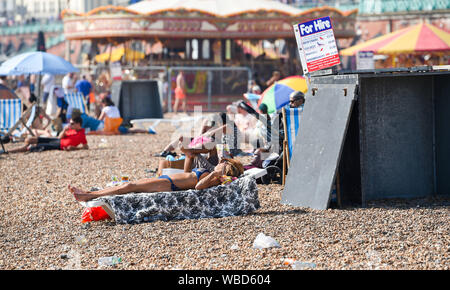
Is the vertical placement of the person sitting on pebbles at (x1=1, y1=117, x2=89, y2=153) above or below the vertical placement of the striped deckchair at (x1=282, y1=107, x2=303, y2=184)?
below

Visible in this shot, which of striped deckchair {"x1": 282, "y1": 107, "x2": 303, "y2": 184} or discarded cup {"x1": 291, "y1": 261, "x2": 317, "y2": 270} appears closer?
discarded cup {"x1": 291, "y1": 261, "x2": 317, "y2": 270}

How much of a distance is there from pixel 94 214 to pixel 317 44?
2.77 metres

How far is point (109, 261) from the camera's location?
5621mm

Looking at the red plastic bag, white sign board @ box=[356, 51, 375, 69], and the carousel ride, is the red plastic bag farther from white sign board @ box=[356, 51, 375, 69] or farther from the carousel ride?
the carousel ride

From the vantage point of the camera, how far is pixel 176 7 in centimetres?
2783

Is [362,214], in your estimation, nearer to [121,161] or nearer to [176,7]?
Answer: [121,161]

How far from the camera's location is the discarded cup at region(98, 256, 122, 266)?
5.59 m

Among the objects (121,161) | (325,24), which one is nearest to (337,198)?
(325,24)

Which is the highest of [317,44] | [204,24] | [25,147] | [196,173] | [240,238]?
[204,24]

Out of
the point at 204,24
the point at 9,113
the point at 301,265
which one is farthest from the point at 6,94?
the point at 204,24

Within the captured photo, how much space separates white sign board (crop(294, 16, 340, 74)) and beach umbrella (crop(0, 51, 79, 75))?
31.8 ft

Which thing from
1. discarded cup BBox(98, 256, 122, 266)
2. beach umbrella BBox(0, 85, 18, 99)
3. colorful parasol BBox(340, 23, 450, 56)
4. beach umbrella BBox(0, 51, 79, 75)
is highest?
colorful parasol BBox(340, 23, 450, 56)

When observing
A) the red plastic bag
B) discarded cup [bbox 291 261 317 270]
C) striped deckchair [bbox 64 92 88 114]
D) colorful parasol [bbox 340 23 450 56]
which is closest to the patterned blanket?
the red plastic bag

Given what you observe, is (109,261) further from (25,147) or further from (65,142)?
(25,147)
